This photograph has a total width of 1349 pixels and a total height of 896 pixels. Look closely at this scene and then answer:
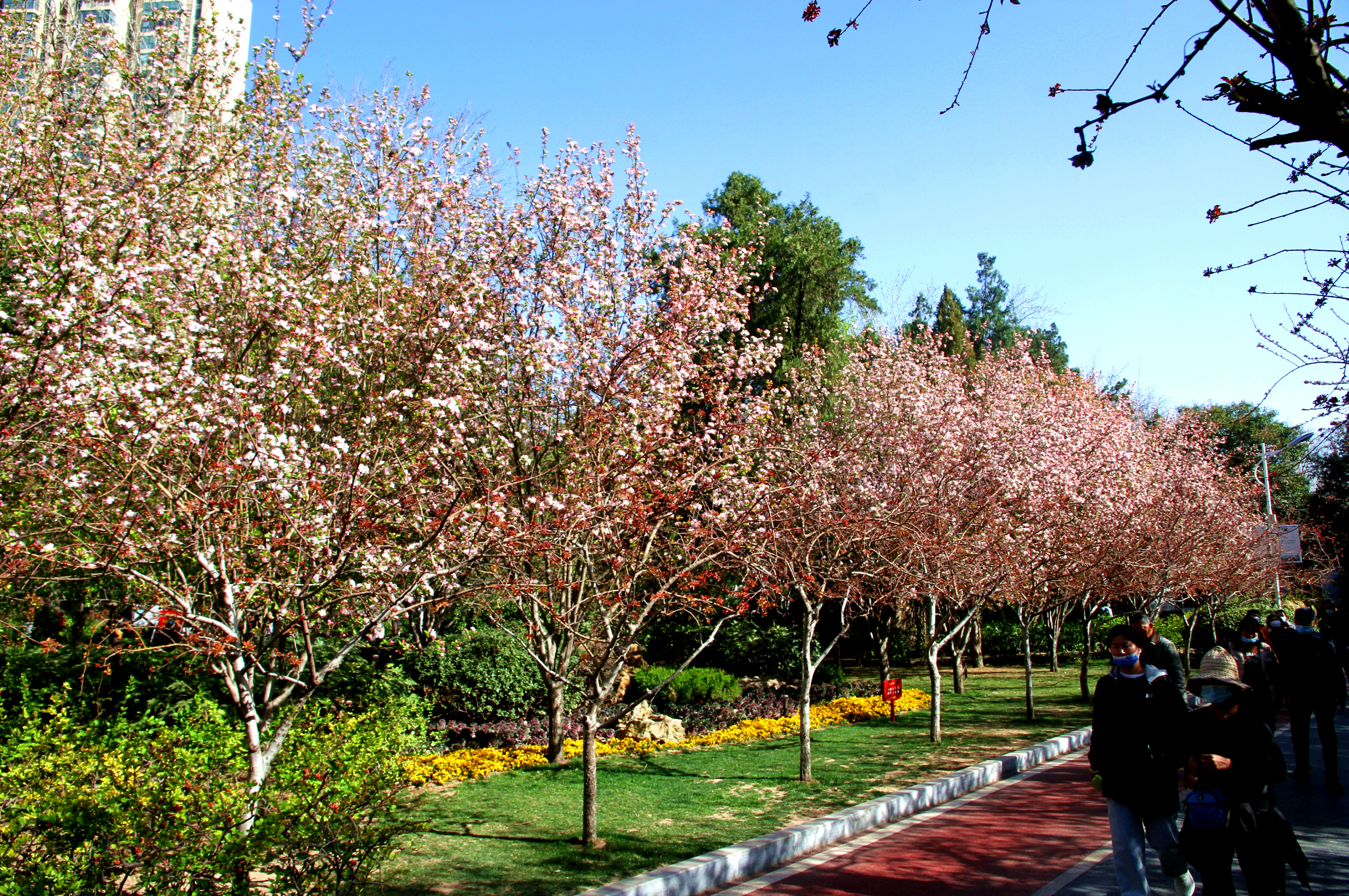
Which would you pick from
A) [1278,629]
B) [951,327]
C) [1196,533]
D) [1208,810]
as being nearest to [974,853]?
[1208,810]

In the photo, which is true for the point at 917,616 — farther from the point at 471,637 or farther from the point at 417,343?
the point at 417,343

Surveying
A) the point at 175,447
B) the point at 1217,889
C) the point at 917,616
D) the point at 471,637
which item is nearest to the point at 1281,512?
the point at 917,616

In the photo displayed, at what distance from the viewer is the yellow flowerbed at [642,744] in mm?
10984

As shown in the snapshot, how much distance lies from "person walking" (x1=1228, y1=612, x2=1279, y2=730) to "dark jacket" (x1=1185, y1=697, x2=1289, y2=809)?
208 mm

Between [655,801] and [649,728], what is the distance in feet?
15.3

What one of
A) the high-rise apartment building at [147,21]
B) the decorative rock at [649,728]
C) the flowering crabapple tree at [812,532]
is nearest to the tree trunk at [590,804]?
the flowering crabapple tree at [812,532]

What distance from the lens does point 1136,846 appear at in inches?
207

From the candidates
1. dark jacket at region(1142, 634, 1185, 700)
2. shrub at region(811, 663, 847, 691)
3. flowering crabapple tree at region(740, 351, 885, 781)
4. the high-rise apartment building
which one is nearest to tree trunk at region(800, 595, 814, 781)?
flowering crabapple tree at region(740, 351, 885, 781)

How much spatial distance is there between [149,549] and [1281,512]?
178 feet

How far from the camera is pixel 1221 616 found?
30094 millimetres

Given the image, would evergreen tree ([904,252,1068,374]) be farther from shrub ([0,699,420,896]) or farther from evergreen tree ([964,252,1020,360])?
shrub ([0,699,420,896])

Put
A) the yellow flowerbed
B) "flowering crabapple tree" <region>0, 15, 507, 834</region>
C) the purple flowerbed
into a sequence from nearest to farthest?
"flowering crabapple tree" <region>0, 15, 507, 834</region>, the yellow flowerbed, the purple flowerbed

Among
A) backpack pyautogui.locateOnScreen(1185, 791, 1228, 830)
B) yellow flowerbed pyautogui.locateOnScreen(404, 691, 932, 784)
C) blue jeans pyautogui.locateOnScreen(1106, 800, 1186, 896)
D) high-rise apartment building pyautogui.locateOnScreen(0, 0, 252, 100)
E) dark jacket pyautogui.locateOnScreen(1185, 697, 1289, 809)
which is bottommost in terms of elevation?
yellow flowerbed pyautogui.locateOnScreen(404, 691, 932, 784)

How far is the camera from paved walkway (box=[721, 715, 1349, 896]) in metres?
6.28
